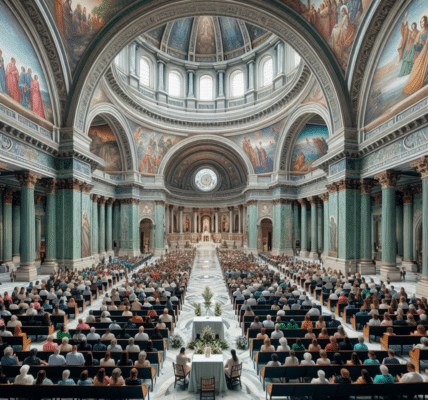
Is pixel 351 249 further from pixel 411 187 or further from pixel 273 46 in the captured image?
pixel 273 46

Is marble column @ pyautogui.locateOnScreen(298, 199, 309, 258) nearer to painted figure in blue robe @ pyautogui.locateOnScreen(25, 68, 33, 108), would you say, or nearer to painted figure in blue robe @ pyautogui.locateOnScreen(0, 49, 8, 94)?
painted figure in blue robe @ pyautogui.locateOnScreen(25, 68, 33, 108)

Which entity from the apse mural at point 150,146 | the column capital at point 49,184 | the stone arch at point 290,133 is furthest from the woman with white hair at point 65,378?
the apse mural at point 150,146

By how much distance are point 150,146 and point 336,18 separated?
23.1 meters

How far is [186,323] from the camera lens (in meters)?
10.4

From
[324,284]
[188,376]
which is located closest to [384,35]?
A: [324,284]

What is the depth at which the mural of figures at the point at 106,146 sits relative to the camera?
30828 millimetres

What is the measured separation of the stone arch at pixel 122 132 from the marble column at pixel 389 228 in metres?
23.2

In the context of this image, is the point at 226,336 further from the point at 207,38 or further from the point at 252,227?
the point at 207,38

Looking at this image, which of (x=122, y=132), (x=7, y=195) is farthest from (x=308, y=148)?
(x=7, y=195)

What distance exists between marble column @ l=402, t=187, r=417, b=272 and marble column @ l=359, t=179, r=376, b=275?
3.70 meters

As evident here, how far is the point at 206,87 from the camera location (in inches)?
1528

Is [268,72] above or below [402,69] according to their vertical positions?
above

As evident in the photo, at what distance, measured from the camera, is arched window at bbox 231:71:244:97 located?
3753 centimetres

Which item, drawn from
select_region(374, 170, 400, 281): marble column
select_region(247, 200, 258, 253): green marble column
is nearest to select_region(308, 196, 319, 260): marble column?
select_region(247, 200, 258, 253): green marble column
